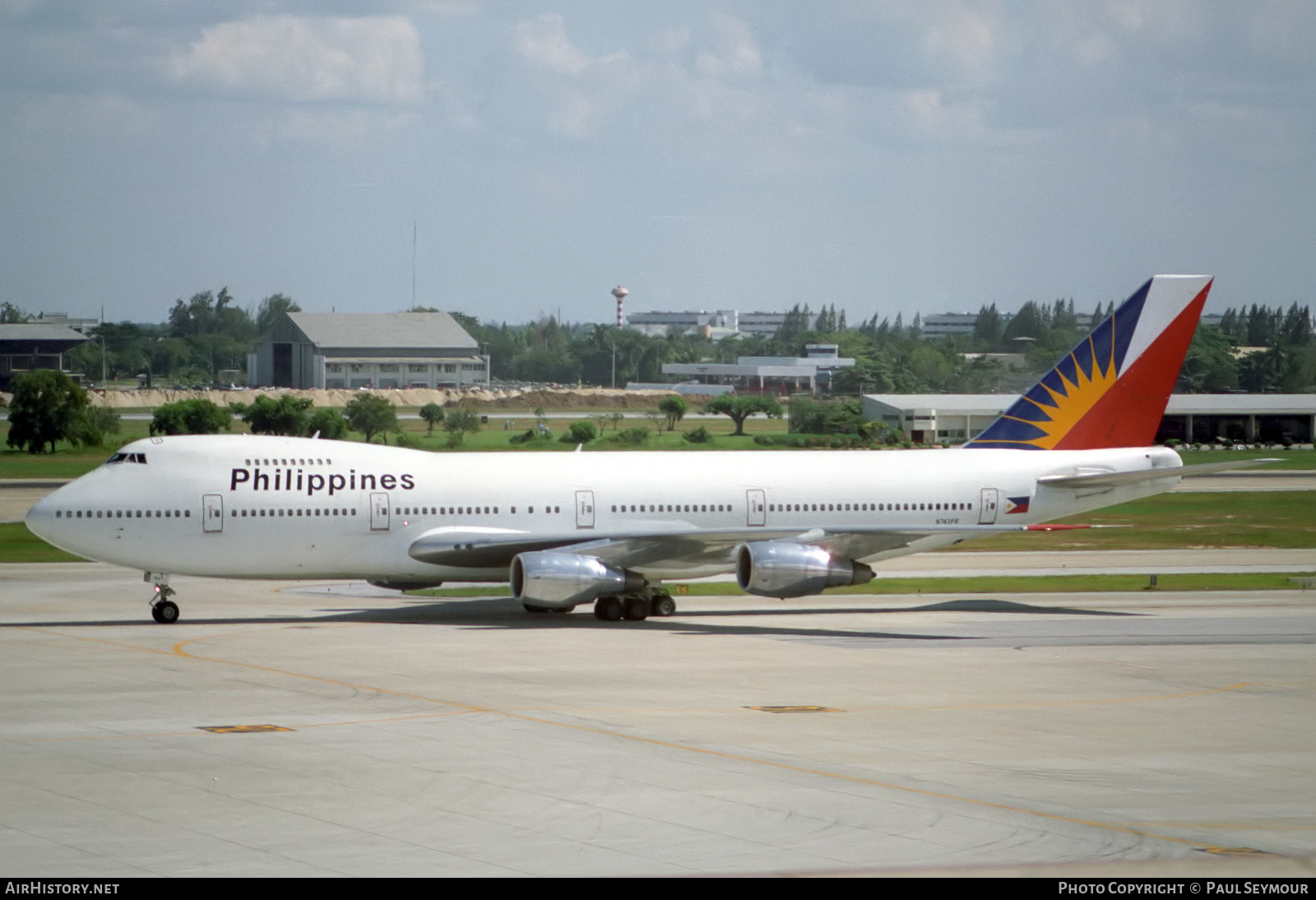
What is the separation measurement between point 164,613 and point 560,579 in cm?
1016

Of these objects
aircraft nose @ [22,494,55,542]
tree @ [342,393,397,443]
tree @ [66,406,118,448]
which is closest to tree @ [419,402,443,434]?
tree @ [342,393,397,443]

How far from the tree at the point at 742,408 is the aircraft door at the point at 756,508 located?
94.3 meters

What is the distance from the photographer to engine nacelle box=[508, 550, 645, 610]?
4288cm

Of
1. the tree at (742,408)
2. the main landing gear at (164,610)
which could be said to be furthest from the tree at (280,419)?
the main landing gear at (164,610)

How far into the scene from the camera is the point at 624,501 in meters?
46.4

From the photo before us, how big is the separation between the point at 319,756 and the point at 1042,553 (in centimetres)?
4735

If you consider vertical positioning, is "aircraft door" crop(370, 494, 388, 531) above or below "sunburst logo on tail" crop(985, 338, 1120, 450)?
below

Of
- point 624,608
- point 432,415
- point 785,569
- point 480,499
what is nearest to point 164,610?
point 480,499

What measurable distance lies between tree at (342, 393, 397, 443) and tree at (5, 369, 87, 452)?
63.1 ft

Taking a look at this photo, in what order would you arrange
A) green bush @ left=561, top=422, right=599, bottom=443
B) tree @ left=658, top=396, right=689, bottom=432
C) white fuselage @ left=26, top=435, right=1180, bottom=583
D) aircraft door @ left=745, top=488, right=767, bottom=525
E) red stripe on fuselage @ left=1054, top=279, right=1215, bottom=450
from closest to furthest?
white fuselage @ left=26, top=435, right=1180, bottom=583 → aircraft door @ left=745, top=488, right=767, bottom=525 → red stripe on fuselage @ left=1054, top=279, right=1215, bottom=450 → green bush @ left=561, top=422, right=599, bottom=443 → tree @ left=658, top=396, right=689, bottom=432

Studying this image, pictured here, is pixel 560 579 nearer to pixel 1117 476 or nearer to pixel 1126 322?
pixel 1117 476

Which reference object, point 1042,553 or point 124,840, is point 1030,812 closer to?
point 124,840

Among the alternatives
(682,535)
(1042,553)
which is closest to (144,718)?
(682,535)

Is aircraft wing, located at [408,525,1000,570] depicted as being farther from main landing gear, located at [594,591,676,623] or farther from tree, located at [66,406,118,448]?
tree, located at [66,406,118,448]
